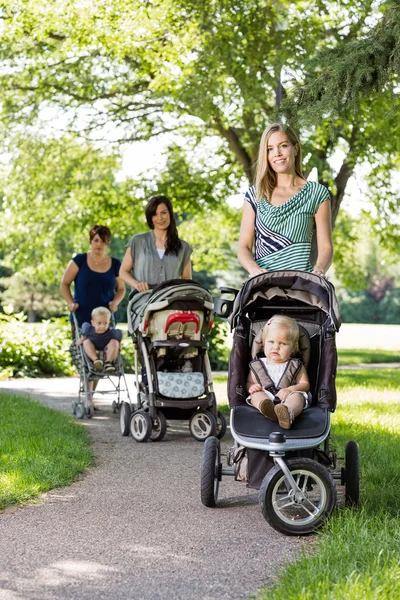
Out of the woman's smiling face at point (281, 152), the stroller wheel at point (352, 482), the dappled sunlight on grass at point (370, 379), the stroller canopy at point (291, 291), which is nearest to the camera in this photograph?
the stroller wheel at point (352, 482)

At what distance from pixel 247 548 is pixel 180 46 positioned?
33.3ft

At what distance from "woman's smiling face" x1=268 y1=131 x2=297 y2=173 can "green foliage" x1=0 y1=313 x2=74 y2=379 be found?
10.3 meters

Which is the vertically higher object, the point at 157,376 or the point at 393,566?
the point at 157,376

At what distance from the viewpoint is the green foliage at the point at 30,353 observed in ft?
50.9

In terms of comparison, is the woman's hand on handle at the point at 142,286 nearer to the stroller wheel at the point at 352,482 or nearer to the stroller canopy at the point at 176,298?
the stroller canopy at the point at 176,298

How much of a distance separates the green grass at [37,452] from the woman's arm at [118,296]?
1.29 meters

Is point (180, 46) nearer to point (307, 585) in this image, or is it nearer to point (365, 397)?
point (365, 397)

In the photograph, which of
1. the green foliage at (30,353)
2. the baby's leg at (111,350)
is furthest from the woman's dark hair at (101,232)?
the green foliage at (30,353)

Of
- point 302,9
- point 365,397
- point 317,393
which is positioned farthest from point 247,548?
point 302,9

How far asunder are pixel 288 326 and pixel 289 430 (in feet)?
2.17

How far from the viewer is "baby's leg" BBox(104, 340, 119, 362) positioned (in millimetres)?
9703

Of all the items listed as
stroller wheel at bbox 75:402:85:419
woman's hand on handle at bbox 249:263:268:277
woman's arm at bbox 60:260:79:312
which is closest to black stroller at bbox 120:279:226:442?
stroller wheel at bbox 75:402:85:419

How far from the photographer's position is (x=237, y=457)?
5250 millimetres

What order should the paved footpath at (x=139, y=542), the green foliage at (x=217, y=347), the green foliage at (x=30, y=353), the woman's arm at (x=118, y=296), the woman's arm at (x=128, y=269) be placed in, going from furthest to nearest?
the green foliage at (x=217, y=347) → the green foliage at (x=30, y=353) → the woman's arm at (x=118, y=296) → the woman's arm at (x=128, y=269) → the paved footpath at (x=139, y=542)
